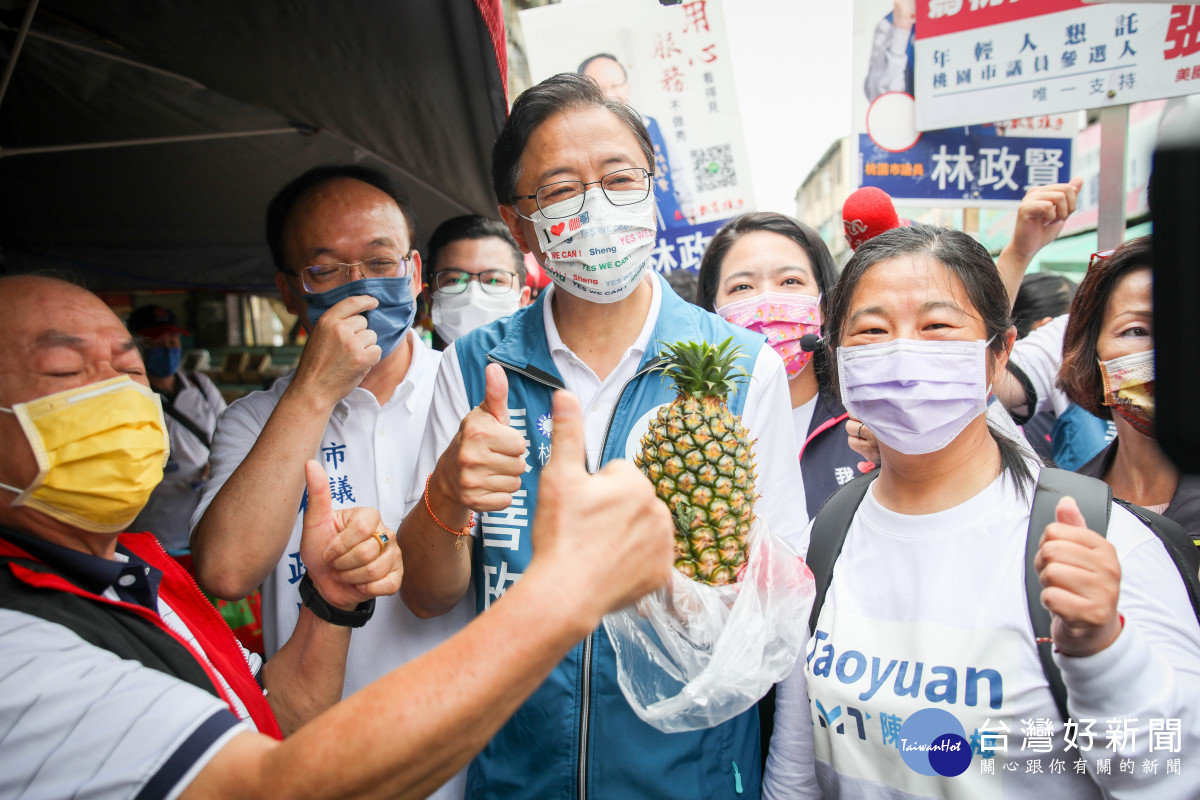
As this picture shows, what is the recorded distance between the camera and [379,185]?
2859 millimetres

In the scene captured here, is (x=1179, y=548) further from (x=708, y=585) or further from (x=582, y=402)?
(x=582, y=402)

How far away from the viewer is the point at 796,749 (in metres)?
2.15

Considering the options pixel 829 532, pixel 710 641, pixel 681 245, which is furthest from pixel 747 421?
pixel 681 245

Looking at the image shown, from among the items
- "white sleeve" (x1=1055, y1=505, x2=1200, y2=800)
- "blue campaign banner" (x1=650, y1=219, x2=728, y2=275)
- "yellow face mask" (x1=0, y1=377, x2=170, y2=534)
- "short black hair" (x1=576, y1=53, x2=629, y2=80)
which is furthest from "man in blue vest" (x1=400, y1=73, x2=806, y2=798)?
"short black hair" (x1=576, y1=53, x2=629, y2=80)

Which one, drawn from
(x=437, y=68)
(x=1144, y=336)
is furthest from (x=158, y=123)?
(x=1144, y=336)

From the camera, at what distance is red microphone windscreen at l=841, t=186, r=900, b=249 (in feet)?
10.0

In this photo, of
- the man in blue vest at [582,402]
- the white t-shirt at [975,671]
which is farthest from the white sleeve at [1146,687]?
the man in blue vest at [582,402]

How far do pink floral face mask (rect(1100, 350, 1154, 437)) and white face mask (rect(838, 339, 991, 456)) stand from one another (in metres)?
0.76

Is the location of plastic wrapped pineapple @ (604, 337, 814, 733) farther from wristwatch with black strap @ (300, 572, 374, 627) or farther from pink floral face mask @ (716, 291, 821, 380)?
pink floral face mask @ (716, 291, 821, 380)

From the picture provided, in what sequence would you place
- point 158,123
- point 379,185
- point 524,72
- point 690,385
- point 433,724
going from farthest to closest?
point 524,72
point 158,123
point 379,185
point 690,385
point 433,724

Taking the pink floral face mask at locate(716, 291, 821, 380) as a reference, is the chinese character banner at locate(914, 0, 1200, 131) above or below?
above

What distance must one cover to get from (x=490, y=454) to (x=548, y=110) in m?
1.28

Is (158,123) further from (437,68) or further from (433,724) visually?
(433,724)

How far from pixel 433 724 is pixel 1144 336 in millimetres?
2834
